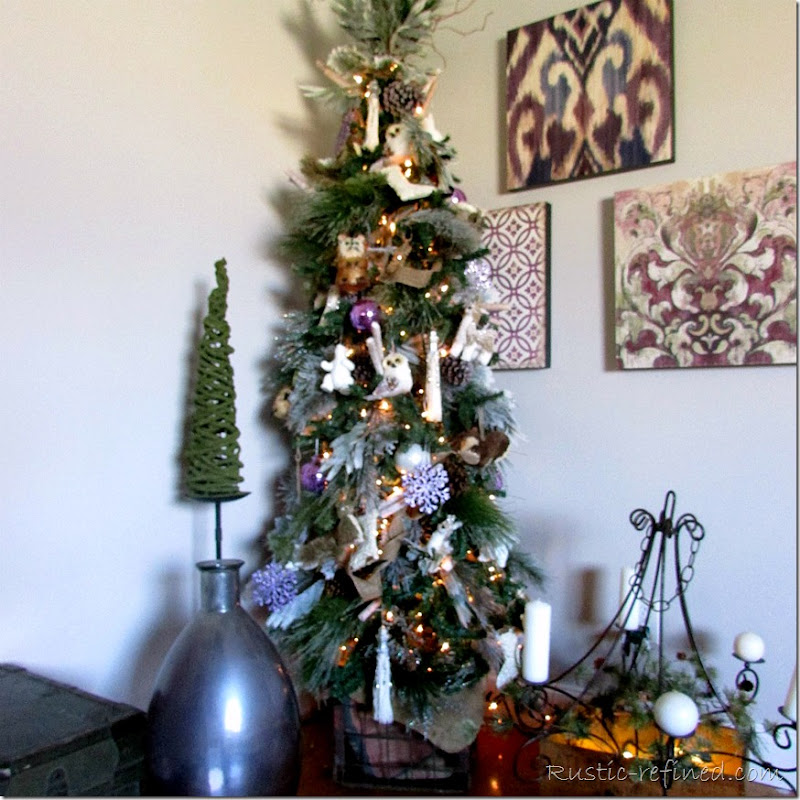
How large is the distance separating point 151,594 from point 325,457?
16.1 inches

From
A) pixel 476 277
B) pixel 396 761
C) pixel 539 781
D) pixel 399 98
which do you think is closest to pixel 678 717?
pixel 539 781

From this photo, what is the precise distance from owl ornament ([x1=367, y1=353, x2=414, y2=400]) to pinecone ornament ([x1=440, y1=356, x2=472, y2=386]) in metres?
0.08

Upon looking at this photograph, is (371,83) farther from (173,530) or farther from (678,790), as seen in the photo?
(678,790)

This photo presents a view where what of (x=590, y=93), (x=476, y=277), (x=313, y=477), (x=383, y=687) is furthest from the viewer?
(x=590, y=93)

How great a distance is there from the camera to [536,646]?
1.07 metres

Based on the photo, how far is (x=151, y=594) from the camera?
47.1 inches

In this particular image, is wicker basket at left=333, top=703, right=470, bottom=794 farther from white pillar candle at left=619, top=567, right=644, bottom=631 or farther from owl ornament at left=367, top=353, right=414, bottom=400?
owl ornament at left=367, top=353, right=414, bottom=400

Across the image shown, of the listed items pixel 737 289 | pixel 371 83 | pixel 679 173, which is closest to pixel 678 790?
pixel 737 289

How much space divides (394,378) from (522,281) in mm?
625

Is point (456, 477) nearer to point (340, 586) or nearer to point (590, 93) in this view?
point (340, 586)

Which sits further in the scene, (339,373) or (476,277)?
(476,277)

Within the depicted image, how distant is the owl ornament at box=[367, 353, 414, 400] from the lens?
1.15 metres

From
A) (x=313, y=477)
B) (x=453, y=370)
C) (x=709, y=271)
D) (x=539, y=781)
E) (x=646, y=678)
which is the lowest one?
(x=539, y=781)

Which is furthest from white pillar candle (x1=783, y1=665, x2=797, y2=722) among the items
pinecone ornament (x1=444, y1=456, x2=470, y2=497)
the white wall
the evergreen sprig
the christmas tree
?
the evergreen sprig
